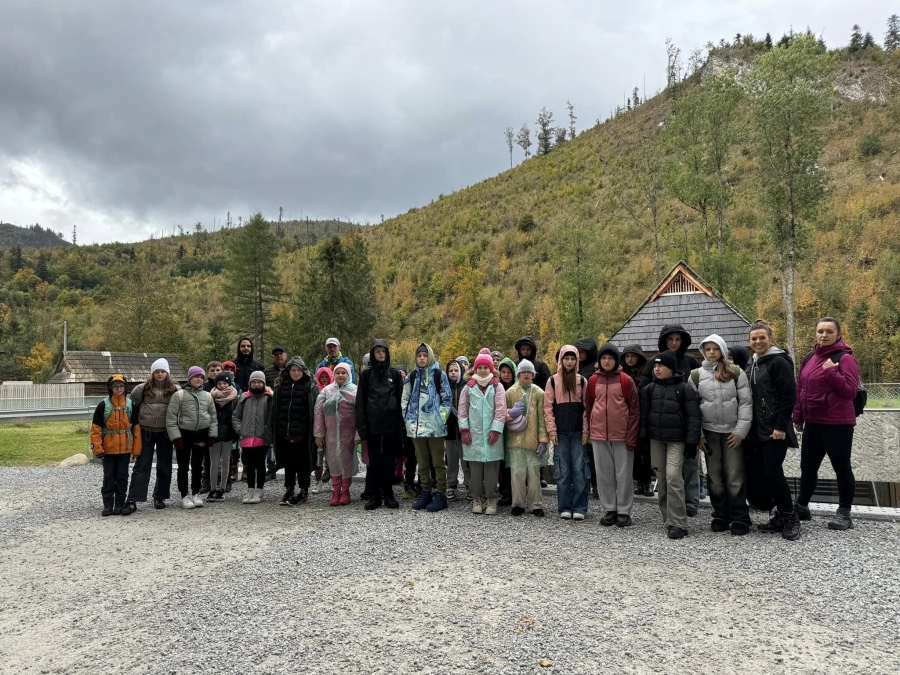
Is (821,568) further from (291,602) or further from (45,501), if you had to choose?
(45,501)

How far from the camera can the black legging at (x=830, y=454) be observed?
575 centimetres

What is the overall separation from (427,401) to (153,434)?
3.96 metres

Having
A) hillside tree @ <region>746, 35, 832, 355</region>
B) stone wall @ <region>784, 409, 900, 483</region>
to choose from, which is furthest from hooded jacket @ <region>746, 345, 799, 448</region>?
hillside tree @ <region>746, 35, 832, 355</region>

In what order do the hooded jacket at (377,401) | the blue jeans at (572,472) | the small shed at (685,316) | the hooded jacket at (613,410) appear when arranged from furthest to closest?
the small shed at (685,316)
the hooded jacket at (377,401)
the blue jeans at (572,472)
the hooded jacket at (613,410)

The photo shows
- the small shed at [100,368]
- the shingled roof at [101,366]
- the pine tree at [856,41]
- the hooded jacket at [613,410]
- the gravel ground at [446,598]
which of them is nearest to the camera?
the gravel ground at [446,598]

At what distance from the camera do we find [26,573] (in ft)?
17.3

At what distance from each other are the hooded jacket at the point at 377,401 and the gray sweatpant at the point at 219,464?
2431 millimetres

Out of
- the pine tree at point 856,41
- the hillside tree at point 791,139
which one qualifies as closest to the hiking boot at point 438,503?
the hillside tree at point 791,139

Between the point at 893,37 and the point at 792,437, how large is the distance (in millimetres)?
84858

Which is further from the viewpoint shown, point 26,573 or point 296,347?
point 296,347

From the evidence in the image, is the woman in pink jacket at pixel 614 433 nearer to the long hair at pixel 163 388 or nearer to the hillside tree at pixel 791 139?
the long hair at pixel 163 388

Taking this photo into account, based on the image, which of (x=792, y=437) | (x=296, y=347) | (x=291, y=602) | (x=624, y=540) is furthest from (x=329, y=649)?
(x=296, y=347)

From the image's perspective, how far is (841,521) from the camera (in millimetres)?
5973

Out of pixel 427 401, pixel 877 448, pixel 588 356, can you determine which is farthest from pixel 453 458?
pixel 877 448
